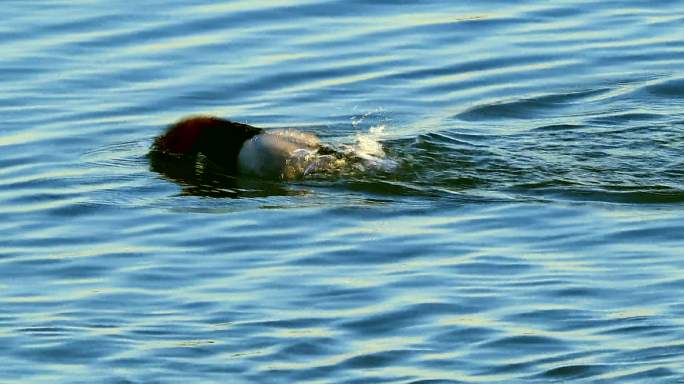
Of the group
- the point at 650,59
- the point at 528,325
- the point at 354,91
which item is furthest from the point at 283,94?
the point at 528,325

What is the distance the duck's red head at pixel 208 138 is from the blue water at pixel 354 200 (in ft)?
0.52

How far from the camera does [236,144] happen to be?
1119 centimetres

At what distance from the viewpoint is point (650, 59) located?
44.9 ft

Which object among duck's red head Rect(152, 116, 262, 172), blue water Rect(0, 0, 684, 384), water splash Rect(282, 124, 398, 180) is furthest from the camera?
duck's red head Rect(152, 116, 262, 172)

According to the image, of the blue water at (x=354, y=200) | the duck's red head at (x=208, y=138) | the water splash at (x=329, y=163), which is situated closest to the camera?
the blue water at (x=354, y=200)

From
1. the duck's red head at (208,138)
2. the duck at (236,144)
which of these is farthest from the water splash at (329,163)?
the duck's red head at (208,138)

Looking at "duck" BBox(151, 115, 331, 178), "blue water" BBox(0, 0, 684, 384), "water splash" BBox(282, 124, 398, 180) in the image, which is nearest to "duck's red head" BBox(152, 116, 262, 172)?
"duck" BBox(151, 115, 331, 178)

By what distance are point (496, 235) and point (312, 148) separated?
178 centimetres

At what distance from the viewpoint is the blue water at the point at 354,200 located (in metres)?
8.01

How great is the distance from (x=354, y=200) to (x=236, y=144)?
1077 millimetres

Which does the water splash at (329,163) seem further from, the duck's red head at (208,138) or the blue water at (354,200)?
the duck's red head at (208,138)

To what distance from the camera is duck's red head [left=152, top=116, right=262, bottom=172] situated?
36.7 ft

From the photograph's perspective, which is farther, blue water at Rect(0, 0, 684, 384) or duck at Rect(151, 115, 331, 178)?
duck at Rect(151, 115, 331, 178)

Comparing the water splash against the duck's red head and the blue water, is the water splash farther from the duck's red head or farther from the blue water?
the duck's red head
